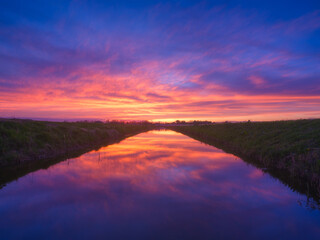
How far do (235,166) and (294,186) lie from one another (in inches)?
225

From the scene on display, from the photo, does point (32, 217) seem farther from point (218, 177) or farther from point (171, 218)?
point (218, 177)

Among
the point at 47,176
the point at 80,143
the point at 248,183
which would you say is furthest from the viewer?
the point at 80,143

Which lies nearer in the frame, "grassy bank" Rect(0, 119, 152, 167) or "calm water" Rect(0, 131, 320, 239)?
"calm water" Rect(0, 131, 320, 239)

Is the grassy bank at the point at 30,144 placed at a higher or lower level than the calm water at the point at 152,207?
higher

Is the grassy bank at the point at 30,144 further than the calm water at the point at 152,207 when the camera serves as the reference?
Yes

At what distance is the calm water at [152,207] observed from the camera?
→ 24.4ft

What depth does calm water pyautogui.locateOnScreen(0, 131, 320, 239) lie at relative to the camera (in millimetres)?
7449

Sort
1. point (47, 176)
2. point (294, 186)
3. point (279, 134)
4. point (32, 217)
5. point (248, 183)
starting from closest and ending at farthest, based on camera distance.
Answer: point (32, 217), point (294, 186), point (248, 183), point (47, 176), point (279, 134)

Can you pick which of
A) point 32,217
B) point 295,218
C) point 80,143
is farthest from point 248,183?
point 80,143

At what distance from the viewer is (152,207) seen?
9.37 m

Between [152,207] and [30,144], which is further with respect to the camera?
[30,144]

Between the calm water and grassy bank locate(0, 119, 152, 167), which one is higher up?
grassy bank locate(0, 119, 152, 167)

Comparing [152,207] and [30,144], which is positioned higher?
[30,144]

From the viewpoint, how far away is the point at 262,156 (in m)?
19.4
